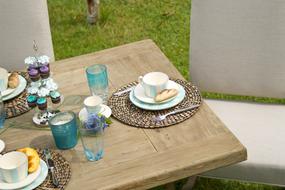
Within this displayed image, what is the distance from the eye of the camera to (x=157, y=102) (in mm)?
1839

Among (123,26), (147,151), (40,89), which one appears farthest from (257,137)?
(123,26)

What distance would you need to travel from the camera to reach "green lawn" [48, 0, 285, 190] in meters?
3.93

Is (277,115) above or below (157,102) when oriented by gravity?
below

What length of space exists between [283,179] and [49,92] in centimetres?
100

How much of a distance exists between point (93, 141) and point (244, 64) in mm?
1020

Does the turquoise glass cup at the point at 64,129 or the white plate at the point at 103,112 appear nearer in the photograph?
the turquoise glass cup at the point at 64,129

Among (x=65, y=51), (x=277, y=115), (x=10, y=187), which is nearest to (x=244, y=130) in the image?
(x=277, y=115)

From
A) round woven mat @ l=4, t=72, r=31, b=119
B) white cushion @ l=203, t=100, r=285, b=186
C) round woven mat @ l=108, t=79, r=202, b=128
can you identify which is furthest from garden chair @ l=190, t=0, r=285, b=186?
round woven mat @ l=4, t=72, r=31, b=119

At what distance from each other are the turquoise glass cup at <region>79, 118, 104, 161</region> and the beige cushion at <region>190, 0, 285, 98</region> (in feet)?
2.99

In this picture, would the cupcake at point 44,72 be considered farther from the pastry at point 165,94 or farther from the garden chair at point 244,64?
the garden chair at point 244,64

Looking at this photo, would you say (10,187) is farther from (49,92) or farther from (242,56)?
(242,56)

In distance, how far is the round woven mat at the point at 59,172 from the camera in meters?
1.54

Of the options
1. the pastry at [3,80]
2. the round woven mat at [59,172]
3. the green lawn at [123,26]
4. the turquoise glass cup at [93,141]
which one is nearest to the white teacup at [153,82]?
the turquoise glass cup at [93,141]

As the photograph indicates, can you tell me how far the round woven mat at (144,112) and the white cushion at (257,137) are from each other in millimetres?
385
